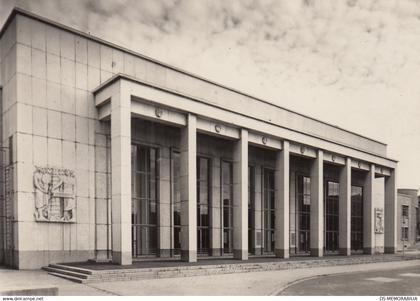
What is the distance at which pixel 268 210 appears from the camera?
38.0m

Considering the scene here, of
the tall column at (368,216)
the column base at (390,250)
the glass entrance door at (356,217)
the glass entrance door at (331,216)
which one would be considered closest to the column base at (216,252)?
the glass entrance door at (331,216)

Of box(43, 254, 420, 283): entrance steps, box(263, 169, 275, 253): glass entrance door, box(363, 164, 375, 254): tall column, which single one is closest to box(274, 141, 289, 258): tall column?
box(43, 254, 420, 283): entrance steps

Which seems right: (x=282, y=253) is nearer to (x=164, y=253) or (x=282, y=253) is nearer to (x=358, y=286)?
(x=164, y=253)

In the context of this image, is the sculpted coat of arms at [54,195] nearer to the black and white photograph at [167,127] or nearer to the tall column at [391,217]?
the black and white photograph at [167,127]

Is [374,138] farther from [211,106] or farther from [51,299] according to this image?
[51,299]

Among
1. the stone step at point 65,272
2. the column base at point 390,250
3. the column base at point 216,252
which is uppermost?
the stone step at point 65,272

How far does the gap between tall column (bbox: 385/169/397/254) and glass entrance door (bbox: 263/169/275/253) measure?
14.9m

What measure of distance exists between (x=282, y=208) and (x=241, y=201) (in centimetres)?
469

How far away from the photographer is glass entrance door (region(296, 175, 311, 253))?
4072cm

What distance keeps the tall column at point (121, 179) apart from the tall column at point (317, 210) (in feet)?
60.1

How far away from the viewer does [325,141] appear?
1453 inches

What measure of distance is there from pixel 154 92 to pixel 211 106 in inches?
178

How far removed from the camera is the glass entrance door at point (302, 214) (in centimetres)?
4072

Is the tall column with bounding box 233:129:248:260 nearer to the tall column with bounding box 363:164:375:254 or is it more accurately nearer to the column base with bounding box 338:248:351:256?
the column base with bounding box 338:248:351:256
